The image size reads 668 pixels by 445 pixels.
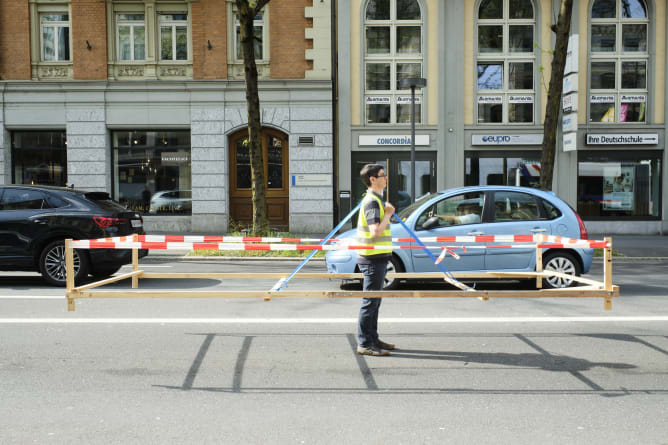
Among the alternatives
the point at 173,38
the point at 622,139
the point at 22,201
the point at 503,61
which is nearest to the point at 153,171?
the point at 173,38

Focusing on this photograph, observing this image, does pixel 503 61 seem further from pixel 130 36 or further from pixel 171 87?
pixel 130 36

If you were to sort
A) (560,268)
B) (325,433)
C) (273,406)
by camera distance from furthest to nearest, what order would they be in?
1. (560,268)
2. (273,406)
3. (325,433)

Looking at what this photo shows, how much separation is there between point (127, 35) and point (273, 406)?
18.9 meters

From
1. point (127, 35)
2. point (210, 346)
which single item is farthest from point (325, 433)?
point (127, 35)

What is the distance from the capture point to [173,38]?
20.1 m

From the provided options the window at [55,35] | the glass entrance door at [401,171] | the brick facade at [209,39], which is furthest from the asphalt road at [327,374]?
the window at [55,35]

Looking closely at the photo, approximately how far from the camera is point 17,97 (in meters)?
19.7

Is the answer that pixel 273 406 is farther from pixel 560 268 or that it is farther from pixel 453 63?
pixel 453 63

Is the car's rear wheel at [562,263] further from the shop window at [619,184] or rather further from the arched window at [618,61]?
the arched window at [618,61]

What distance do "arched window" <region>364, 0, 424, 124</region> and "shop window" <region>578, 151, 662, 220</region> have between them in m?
6.22

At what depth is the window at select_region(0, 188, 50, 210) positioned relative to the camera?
973cm

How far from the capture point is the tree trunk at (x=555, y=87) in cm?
1458

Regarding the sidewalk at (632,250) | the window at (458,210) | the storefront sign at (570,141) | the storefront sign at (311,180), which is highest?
the storefront sign at (570,141)

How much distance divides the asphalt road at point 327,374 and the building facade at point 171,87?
12306mm
